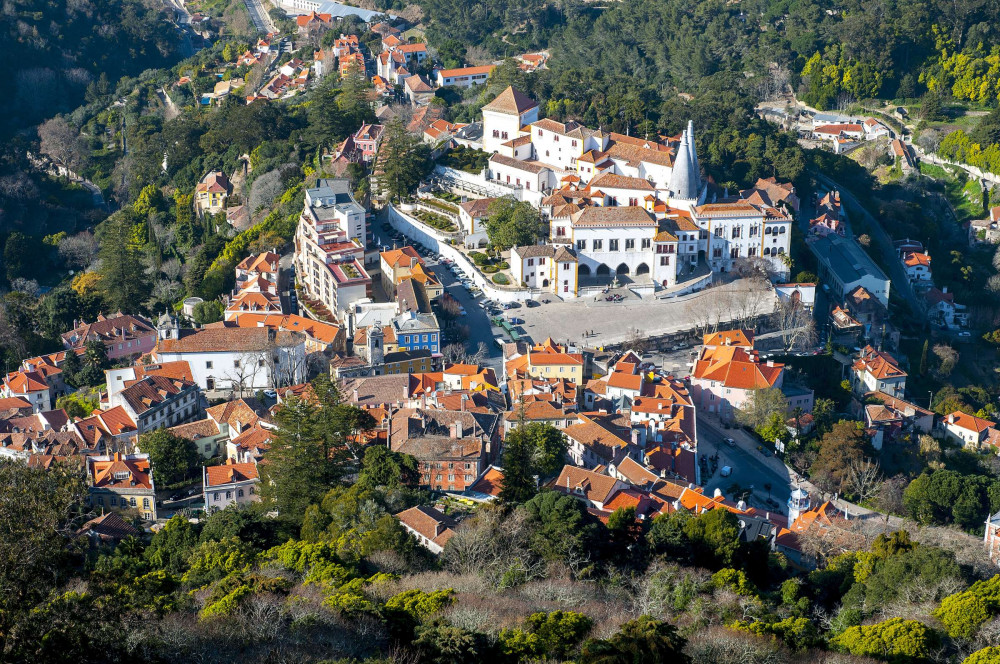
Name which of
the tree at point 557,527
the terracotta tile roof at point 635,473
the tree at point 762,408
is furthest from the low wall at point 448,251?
the tree at point 557,527

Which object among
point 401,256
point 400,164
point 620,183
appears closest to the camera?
point 401,256

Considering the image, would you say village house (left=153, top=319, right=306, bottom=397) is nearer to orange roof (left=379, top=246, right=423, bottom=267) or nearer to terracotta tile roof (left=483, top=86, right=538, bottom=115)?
orange roof (left=379, top=246, right=423, bottom=267)

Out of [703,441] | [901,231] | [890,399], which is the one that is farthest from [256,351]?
[901,231]

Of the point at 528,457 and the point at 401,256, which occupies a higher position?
the point at 401,256

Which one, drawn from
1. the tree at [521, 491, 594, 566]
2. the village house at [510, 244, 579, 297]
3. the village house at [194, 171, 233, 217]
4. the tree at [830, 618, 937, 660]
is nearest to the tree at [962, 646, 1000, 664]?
the tree at [830, 618, 937, 660]

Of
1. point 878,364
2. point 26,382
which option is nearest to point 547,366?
point 878,364

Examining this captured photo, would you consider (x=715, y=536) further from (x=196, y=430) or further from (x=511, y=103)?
(x=511, y=103)

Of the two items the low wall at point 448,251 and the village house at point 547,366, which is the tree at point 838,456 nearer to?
the village house at point 547,366

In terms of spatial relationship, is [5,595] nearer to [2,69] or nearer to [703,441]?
[703,441]
